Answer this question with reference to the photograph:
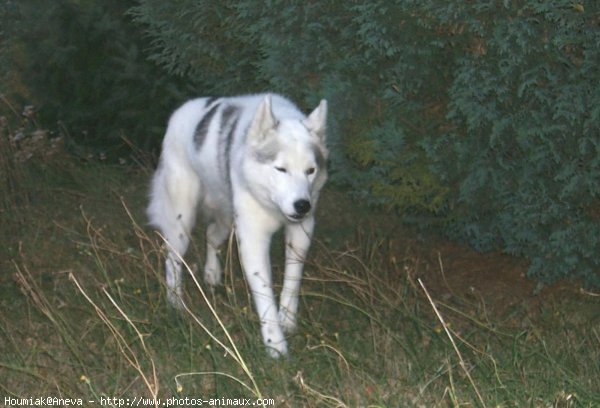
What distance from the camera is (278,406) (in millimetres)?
4668

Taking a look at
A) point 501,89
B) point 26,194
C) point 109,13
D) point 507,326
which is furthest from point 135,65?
point 507,326

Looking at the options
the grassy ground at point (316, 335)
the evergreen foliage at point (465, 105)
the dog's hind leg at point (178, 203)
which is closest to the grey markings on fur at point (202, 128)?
the dog's hind leg at point (178, 203)

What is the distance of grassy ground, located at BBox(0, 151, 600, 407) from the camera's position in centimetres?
475

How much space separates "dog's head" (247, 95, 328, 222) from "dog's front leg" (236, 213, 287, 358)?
176mm

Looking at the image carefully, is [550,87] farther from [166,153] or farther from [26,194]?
[26,194]

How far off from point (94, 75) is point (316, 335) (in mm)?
5917

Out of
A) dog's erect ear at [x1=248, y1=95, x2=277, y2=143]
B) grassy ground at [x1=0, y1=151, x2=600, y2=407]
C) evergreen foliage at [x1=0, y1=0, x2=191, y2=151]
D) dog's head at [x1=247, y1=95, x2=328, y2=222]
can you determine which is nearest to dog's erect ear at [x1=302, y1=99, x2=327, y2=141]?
dog's head at [x1=247, y1=95, x2=328, y2=222]

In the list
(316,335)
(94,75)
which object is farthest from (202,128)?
A: (94,75)

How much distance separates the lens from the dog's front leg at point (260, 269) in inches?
233

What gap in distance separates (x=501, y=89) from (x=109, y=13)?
18.5ft

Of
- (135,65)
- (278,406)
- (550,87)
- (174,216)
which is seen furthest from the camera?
(135,65)

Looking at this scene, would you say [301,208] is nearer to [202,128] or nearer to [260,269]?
[260,269]

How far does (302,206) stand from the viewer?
6.05m

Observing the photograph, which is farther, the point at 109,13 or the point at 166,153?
the point at 109,13
